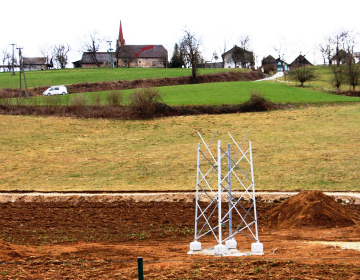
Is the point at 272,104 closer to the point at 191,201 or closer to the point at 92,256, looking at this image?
the point at 191,201

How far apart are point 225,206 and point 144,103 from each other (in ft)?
76.9

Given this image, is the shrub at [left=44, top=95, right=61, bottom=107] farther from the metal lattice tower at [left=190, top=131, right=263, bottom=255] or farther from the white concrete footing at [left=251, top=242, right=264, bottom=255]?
the white concrete footing at [left=251, top=242, right=264, bottom=255]

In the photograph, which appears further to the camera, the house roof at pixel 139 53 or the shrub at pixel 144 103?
the house roof at pixel 139 53

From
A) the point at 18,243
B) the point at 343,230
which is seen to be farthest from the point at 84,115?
the point at 343,230

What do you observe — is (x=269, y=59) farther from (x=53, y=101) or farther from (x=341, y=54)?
(x=53, y=101)

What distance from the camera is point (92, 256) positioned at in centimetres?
899

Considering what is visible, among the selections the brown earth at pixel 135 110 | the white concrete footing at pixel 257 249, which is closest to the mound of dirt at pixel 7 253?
the white concrete footing at pixel 257 249

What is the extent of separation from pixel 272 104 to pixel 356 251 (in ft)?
105

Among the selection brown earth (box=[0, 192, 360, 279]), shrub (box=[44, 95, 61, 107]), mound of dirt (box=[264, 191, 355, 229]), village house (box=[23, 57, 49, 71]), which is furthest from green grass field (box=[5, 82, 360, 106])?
village house (box=[23, 57, 49, 71])

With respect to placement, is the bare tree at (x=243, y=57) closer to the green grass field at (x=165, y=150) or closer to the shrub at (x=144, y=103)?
the green grass field at (x=165, y=150)

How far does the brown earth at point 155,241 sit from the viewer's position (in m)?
7.34

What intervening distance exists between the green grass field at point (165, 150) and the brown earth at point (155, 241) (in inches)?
123

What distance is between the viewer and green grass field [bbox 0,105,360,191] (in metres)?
17.8

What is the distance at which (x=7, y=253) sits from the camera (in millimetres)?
8680
